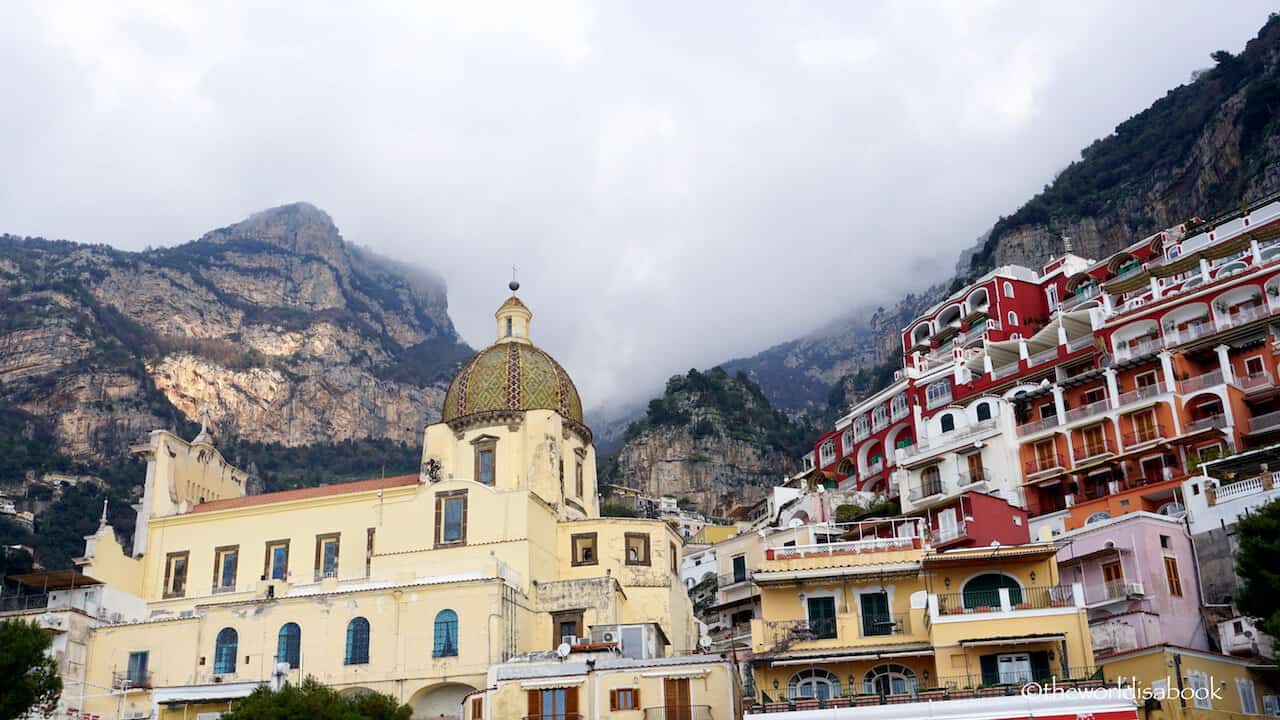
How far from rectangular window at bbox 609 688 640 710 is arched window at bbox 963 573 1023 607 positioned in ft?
28.8

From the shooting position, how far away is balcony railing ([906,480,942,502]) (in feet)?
161

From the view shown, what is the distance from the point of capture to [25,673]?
32625 millimetres

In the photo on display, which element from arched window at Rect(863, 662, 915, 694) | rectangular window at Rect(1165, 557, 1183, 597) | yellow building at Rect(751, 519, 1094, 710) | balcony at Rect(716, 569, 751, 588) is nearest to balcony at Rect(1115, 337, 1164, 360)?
rectangular window at Rect(1165, 557, 1183, 597)

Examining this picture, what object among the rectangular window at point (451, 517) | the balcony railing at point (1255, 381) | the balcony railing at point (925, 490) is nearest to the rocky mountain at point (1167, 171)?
the balcony railing at point (1255, 381)

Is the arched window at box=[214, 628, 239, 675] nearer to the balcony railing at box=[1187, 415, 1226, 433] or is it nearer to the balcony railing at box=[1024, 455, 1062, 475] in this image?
the balcony railing at box=[1024, 455, 1062, 475]

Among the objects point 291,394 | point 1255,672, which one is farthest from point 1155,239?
point 291,394

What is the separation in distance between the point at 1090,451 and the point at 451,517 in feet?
79.1

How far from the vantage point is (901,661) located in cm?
3038

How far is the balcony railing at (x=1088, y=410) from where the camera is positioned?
46438 millimetres

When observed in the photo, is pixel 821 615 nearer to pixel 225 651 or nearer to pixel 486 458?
pixel 486 458

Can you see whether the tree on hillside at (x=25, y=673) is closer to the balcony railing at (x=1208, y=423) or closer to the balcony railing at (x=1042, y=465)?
the balcony railing at (x=1042, y=465)

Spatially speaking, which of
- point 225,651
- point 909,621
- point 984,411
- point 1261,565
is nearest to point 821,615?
point 909,621

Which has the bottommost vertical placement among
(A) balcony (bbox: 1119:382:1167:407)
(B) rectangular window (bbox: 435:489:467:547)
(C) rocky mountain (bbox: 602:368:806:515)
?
(B) rectangular window (bbox: 435:489:467:547)

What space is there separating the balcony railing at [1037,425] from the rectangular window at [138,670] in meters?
33.5
